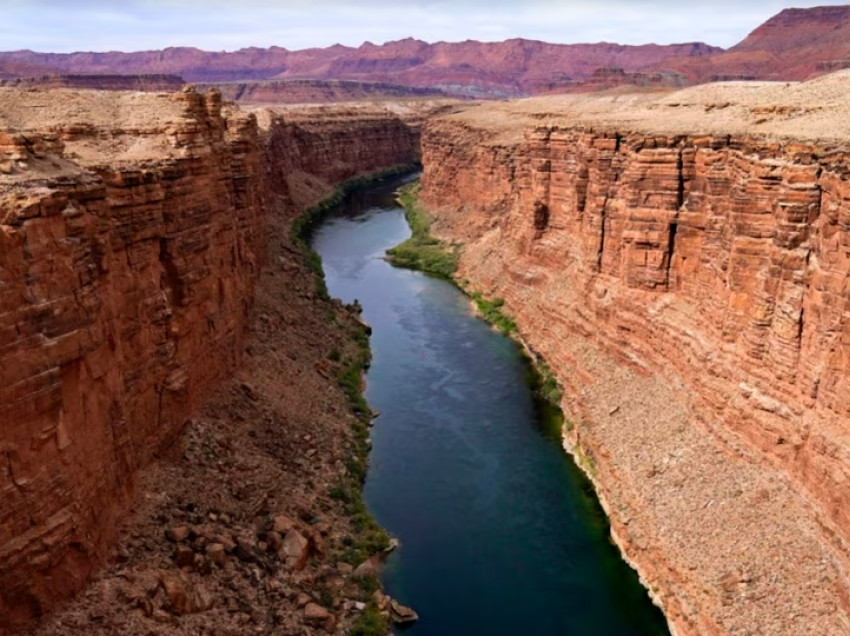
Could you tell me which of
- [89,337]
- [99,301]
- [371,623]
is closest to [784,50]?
[371,623]

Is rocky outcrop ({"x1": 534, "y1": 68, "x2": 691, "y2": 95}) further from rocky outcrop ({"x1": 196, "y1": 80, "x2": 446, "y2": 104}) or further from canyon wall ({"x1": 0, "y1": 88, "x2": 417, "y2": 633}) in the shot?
canyon wall ({"x1": 0, "y1": 88, "x2": 417, "y2": 633})

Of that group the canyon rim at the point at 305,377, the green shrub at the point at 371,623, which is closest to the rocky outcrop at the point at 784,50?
the canyon rim at the point at 305,377

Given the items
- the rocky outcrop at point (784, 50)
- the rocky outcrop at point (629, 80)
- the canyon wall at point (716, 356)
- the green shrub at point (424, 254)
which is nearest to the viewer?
the canyon wall at point (716, 356)

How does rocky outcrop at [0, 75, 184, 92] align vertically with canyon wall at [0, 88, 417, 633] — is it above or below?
above

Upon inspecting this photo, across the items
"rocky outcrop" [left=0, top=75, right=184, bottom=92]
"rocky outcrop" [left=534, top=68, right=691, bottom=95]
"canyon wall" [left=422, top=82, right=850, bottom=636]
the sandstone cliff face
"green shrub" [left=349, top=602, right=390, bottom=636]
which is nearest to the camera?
the sandstone cliff face

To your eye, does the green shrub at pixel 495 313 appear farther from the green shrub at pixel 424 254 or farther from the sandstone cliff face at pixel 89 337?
the sandstone cliff face at pixel 89 337

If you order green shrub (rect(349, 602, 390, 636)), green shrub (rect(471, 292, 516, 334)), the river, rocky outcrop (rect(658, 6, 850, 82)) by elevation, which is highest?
rocky outcrop (rect(658, 6, 850, 82))

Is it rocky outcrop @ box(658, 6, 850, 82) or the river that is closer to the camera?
the river

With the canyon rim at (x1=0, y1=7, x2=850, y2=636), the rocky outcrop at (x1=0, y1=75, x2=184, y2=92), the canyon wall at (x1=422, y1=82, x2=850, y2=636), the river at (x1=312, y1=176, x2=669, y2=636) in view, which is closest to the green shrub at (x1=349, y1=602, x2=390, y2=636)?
the canyon rim at (x1=0, y1=7, x2=850, y2=636)
